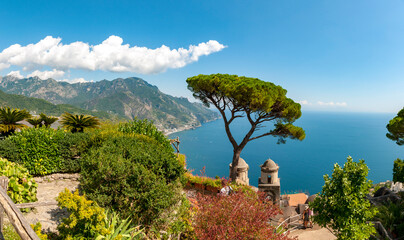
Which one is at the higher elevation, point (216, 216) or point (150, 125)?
point (150, 125)

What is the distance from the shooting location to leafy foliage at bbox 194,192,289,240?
16.8ft

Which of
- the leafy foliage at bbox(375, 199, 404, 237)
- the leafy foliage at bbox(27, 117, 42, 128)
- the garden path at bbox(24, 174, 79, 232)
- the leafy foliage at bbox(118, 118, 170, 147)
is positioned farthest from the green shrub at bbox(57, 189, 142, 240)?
the leafy foliage at bbox(375, 199, 404, 237)

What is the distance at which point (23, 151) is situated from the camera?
901cm

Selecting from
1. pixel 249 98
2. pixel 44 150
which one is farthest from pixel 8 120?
pixel 249 98

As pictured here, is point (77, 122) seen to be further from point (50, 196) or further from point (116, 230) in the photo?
point (116, 230)

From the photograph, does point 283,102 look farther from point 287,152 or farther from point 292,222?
point 287,152

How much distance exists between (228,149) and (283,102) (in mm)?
119165

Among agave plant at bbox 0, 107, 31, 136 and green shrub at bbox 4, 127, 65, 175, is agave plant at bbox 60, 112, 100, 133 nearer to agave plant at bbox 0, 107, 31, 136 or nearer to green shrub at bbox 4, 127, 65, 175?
agave plant at bbox 0, 107, 31, 136

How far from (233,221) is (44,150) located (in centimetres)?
885

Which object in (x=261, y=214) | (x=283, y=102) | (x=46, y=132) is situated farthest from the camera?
(x=283, y=102)

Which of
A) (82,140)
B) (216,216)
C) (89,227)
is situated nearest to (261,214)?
(216,216)

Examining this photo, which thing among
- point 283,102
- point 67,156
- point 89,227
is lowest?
point 89,227

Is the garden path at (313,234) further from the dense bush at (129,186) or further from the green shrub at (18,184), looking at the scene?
the green shrub at (18,184)

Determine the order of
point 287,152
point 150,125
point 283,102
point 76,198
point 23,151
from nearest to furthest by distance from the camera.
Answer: point 76,198, point 23,151, point 150,125, point 283,102, point 287,152
